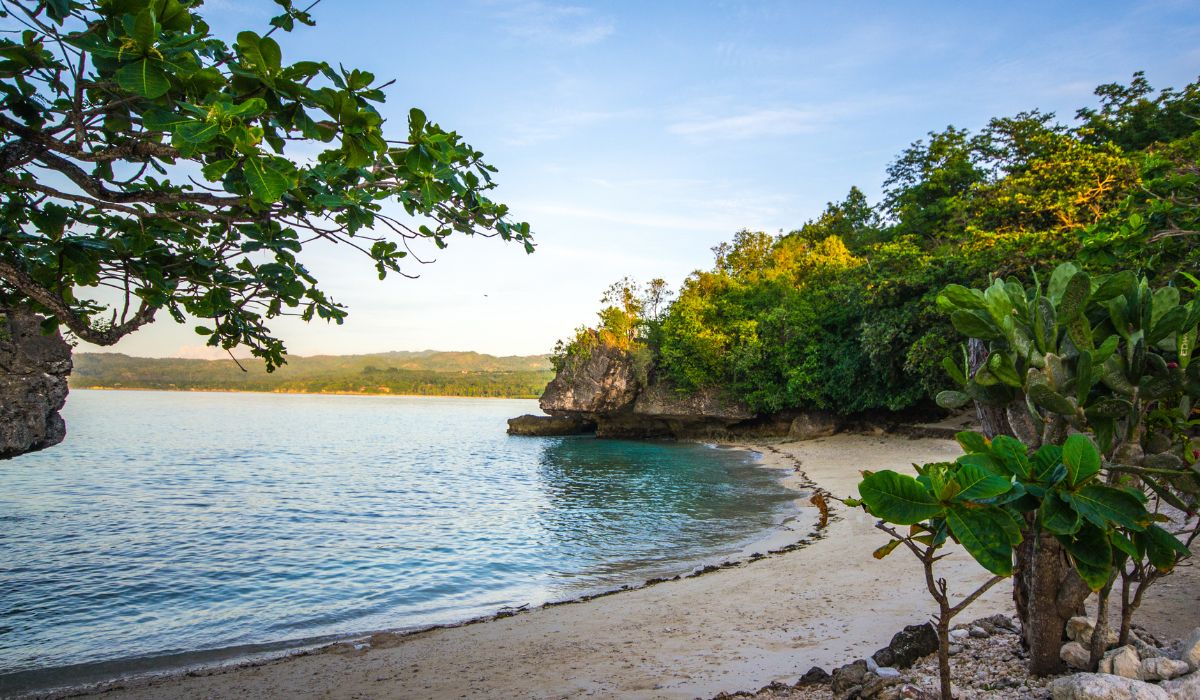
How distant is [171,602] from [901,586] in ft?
31.2

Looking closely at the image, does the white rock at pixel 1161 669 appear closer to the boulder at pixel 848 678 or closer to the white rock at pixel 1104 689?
the white rock at pixel 1104 689

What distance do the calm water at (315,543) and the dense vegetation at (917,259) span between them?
7238 millimetres

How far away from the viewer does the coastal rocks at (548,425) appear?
44312 millimetres

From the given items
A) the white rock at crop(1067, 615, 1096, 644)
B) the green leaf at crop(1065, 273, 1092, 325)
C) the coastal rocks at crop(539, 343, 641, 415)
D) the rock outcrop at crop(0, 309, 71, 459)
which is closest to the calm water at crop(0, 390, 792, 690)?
the rock outcrop at crop(0, 309, 71, 459)

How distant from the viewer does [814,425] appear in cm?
3088

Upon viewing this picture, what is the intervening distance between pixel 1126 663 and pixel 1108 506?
4.43 feet

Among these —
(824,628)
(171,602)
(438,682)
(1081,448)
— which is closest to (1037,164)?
(824,628)

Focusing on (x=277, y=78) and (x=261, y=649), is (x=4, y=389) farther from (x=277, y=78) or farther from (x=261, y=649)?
(x=277, y=78)

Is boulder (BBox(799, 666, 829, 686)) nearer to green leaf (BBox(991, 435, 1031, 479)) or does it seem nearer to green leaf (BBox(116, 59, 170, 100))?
green leaf (BBox(991, 435, 1031, 479))

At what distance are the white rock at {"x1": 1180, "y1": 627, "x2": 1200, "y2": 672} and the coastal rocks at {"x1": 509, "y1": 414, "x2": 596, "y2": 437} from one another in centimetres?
4180

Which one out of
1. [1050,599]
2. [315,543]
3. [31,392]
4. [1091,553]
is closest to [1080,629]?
[1050,599]

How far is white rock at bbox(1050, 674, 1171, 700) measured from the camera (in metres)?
2.55

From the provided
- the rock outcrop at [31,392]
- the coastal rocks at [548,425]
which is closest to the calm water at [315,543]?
the rock outcrop at [31,392]

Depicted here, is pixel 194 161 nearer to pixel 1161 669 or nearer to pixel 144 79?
pixel 144 79
